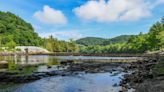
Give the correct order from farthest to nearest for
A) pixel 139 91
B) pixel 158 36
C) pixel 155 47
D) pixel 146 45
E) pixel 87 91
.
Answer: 1. pixel 146 45
2. pixel 155 47
3. pixel 158 36
4. pixel 87 91
5. pixel 139 91

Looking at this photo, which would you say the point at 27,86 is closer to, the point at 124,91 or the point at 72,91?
the point at 72,91

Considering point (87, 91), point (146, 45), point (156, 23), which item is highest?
point (156, 23)

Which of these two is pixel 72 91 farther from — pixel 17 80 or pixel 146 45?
pixel 146 45

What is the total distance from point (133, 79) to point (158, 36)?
128152mm

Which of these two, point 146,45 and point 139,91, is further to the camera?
point 146,45

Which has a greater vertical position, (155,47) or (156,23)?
(156,23)

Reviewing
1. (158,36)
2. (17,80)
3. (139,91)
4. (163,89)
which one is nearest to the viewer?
(163,89)

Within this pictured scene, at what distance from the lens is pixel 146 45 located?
186875 millimetres

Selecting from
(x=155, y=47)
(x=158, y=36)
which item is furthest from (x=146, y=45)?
(x=158, y=36)

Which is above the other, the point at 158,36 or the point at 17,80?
the point at 158,36

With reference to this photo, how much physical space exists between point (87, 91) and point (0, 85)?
12071mm

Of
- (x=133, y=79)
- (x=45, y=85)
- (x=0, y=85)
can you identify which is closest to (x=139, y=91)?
(x=133, y=79)

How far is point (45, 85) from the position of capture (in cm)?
3747

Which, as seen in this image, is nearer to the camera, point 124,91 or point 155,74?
point 124,91
